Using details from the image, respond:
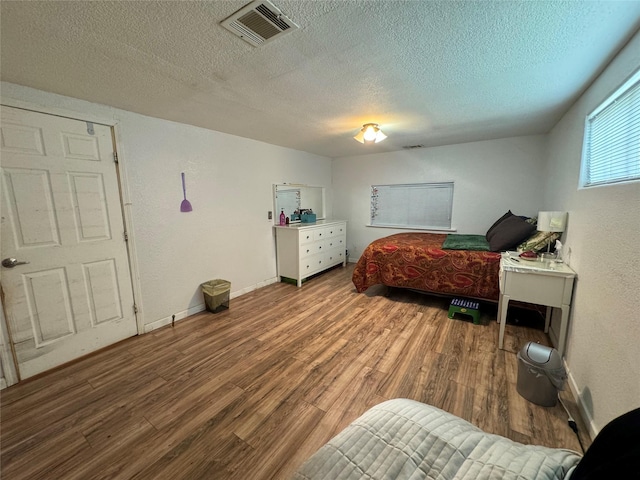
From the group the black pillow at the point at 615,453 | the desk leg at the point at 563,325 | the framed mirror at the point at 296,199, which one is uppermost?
the framed mirror at the point at 296,199

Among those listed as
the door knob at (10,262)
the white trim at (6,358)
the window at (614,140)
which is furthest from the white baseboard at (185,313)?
the window at (614,140)

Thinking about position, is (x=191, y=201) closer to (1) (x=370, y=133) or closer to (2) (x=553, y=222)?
(1) (x=370, y=133)

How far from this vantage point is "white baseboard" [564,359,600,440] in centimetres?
143

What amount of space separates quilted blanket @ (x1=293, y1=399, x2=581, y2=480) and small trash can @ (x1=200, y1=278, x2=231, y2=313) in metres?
2.49

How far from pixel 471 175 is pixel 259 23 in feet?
13.0

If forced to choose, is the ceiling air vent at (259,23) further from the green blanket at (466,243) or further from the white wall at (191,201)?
the green blanket at (466,243)

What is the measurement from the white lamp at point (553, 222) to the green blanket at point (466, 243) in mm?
695

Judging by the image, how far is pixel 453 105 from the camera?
7.85ft

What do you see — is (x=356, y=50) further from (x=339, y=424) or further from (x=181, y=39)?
(x=339, y=424)

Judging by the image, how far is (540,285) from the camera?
2.08 m

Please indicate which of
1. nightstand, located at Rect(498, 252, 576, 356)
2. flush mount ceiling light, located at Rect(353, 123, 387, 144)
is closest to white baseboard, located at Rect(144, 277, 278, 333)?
flush mount ceiling light, located at Rect(353, 123, 387, 144)

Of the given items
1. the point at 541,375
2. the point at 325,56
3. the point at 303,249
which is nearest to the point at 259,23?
the point at 325,56

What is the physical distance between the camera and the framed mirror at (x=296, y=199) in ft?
13.8

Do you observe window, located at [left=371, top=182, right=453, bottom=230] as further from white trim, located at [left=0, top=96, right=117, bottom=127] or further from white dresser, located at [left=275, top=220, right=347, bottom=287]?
white trim, located at [left=0, top=96, right=117, bottom=127]
